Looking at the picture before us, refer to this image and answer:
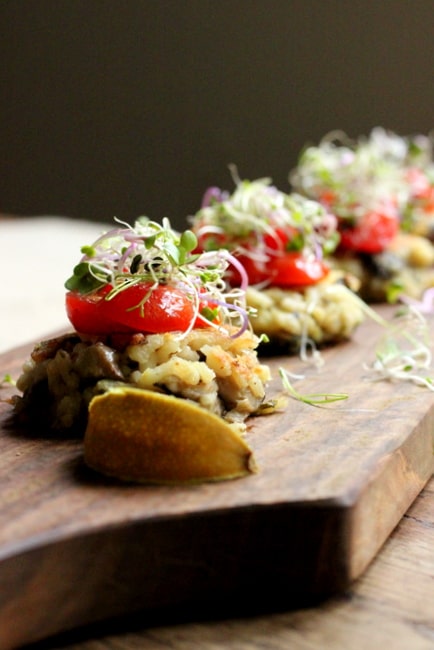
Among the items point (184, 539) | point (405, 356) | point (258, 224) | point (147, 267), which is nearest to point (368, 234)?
point (258, 224)

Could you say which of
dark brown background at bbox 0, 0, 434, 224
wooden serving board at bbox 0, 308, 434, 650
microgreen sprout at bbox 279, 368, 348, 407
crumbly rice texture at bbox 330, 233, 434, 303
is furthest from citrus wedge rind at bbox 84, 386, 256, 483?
dark brown background at bbox 0, 0, 434, 224

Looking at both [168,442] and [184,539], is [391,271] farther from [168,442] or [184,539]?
[184,539]

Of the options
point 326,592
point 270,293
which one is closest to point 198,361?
point 326,592

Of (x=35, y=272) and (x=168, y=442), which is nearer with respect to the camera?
(x=168, y=442)

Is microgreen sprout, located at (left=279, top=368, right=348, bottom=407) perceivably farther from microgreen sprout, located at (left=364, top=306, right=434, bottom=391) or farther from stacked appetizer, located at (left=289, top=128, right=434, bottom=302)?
stacked appetizer, located at (left=289, top=128, right=434, bottom=302)

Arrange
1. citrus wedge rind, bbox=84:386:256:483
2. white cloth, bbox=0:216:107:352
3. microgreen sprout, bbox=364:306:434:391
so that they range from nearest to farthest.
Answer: citrus wedge rind, bbox=84:386:256:483, microgreen sprout, bbox=364:306:434:391, white cloth, bbox=0:216:107:352

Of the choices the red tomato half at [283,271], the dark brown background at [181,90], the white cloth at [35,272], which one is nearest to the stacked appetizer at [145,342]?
the red tomato half at [283,271]
